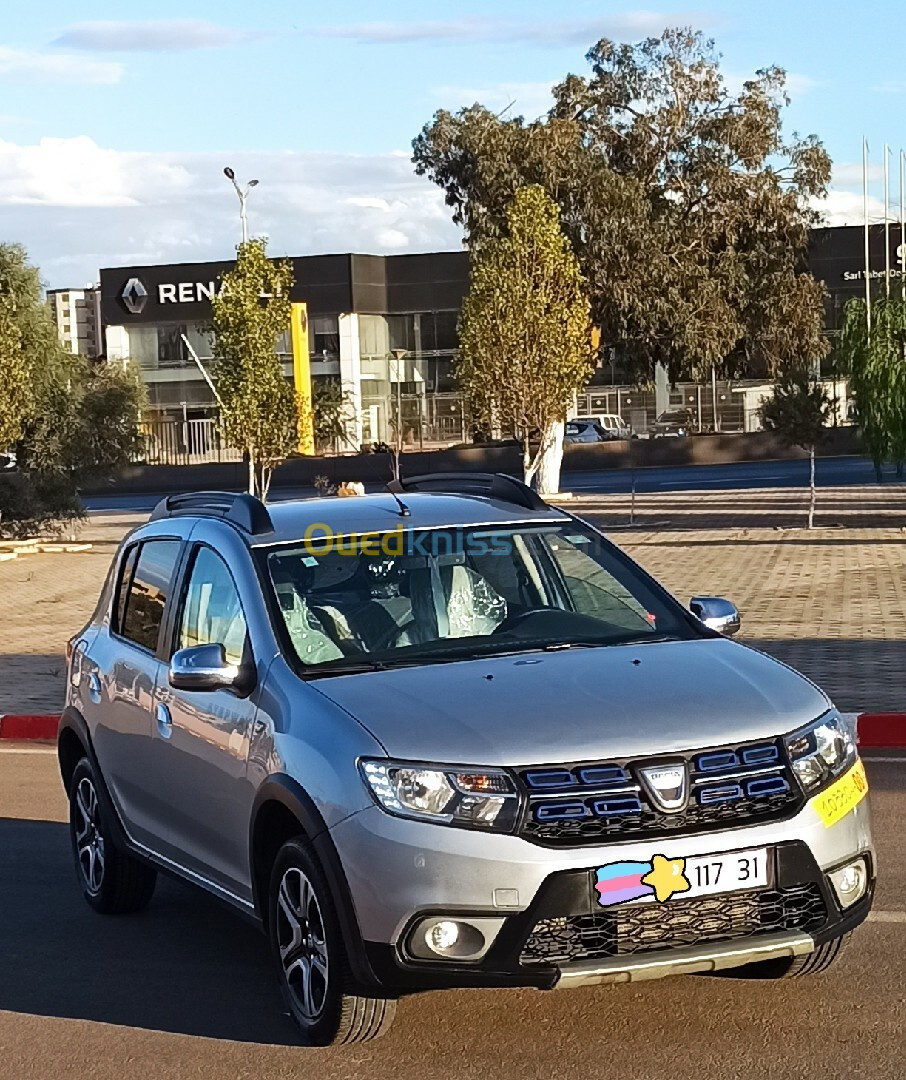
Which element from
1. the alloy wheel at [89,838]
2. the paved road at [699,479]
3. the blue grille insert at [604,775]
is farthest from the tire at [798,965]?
the paved road at [699,479]

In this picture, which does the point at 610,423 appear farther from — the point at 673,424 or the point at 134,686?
the point at 134,686

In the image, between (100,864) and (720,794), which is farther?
(100,864)

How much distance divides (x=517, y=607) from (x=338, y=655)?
2.84ft

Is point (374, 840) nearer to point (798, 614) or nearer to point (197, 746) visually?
point (197, 746)

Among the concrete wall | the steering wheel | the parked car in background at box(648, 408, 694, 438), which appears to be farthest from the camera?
the parked car in background at box(648, 408, 694, 438)

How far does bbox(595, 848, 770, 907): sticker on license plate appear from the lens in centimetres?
484

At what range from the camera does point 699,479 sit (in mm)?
49344

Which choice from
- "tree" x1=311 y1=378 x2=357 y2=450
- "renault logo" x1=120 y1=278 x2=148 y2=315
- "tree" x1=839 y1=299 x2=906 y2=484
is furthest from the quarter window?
"renault logo" x1=120 y1=278 x2=148 y2=315

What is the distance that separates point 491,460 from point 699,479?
919 centimetres

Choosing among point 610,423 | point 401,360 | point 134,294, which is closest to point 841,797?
point 610,423

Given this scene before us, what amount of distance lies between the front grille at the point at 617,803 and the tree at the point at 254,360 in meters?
27.7

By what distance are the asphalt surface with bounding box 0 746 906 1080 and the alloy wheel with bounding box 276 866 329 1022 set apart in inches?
6.1

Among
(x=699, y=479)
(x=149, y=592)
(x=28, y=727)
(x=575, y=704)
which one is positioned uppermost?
(x=149, y=592)

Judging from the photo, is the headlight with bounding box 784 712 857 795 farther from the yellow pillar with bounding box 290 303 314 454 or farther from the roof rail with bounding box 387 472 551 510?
the yellow pillar with bounding box 290 303 314 454
